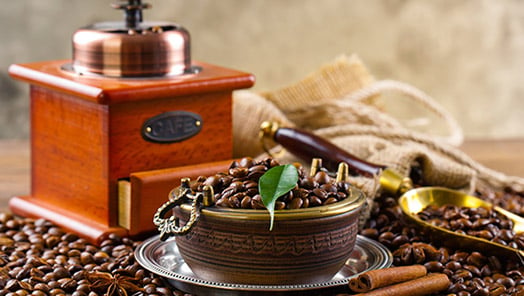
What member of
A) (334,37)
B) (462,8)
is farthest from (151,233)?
(462,8)

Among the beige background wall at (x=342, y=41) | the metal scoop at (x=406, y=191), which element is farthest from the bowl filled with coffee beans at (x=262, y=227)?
the beige background wall at (x=342, y=41)

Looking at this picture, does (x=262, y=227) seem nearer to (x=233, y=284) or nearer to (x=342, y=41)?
(x=233, y=284)

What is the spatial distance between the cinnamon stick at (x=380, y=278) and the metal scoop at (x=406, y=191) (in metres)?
0.21

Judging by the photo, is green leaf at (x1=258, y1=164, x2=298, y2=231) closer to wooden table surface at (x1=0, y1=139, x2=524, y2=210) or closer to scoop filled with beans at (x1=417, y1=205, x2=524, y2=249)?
scoop filled with beans at (x1=417, y1=205, x2=524, y2=249)

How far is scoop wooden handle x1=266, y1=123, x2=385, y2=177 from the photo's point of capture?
1.81 metres

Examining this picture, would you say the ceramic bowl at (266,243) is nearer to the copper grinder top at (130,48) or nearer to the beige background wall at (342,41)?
the copper grinder top at (130,48)

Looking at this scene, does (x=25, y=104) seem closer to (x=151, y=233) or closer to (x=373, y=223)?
(x=151, y=233)

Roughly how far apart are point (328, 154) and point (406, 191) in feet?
0.71

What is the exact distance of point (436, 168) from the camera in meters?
1.95

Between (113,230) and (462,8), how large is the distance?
242cm

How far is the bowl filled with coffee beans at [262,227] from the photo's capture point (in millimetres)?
1255

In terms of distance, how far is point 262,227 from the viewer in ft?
4.10

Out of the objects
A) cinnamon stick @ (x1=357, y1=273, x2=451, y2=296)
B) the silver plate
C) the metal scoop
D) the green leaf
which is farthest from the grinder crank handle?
the green leaf

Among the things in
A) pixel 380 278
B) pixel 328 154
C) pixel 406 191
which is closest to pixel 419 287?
pixel 380 278
